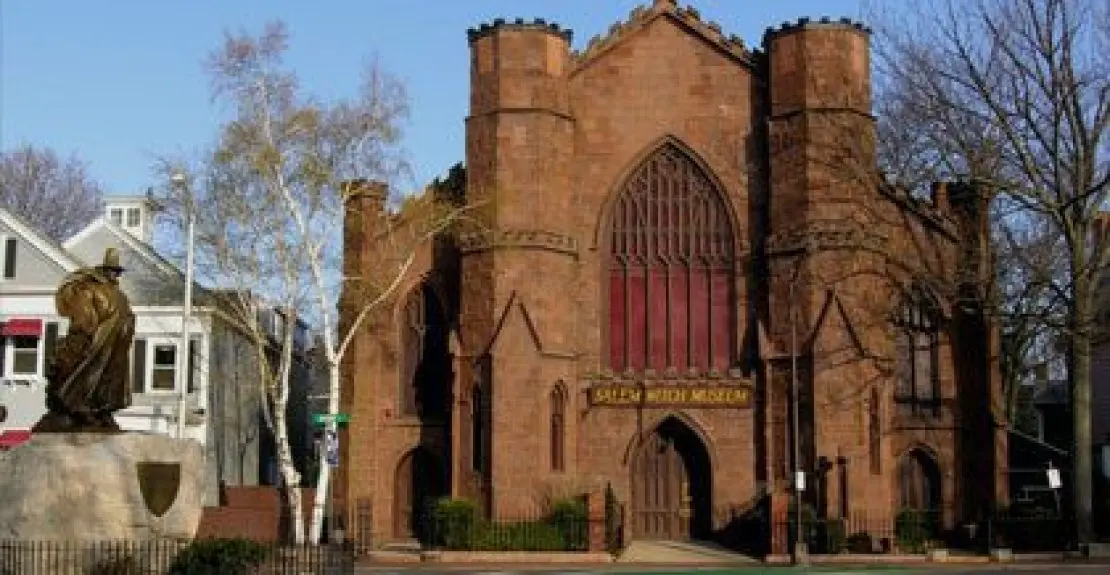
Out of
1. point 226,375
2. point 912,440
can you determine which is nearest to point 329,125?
point 226,375

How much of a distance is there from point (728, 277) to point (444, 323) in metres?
8.30

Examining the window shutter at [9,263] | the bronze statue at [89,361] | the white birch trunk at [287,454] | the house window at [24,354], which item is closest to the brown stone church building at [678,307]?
the white birch trunk at [287,454]

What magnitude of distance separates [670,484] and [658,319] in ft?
15.5

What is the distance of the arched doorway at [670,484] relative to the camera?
1598 inches

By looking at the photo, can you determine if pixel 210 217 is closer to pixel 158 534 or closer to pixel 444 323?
pixel 444 323

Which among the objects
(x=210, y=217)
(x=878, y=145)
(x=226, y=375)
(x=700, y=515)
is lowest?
(x=700, y=515)

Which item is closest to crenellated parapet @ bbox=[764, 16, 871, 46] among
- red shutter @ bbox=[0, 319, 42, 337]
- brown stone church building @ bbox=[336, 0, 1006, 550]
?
brown stone church building @ bbox=[336, 0, 1006, 550]

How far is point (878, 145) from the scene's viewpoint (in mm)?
40344

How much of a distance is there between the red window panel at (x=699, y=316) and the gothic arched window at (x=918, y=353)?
554 cm

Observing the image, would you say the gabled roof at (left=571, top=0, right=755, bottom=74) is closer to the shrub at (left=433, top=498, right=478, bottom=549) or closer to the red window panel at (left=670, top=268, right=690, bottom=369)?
the red window panel at (left=670, top=268, right=690, bottom=369)

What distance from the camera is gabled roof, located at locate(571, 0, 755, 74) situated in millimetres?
42531

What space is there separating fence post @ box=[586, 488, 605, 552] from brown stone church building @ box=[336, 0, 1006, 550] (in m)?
2.63

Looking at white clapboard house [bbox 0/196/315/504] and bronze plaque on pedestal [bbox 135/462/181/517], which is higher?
white clapboard house [bbox 0/196/315/504]

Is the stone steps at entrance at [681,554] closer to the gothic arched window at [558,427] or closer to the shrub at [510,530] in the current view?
the shrub at [510,530]
